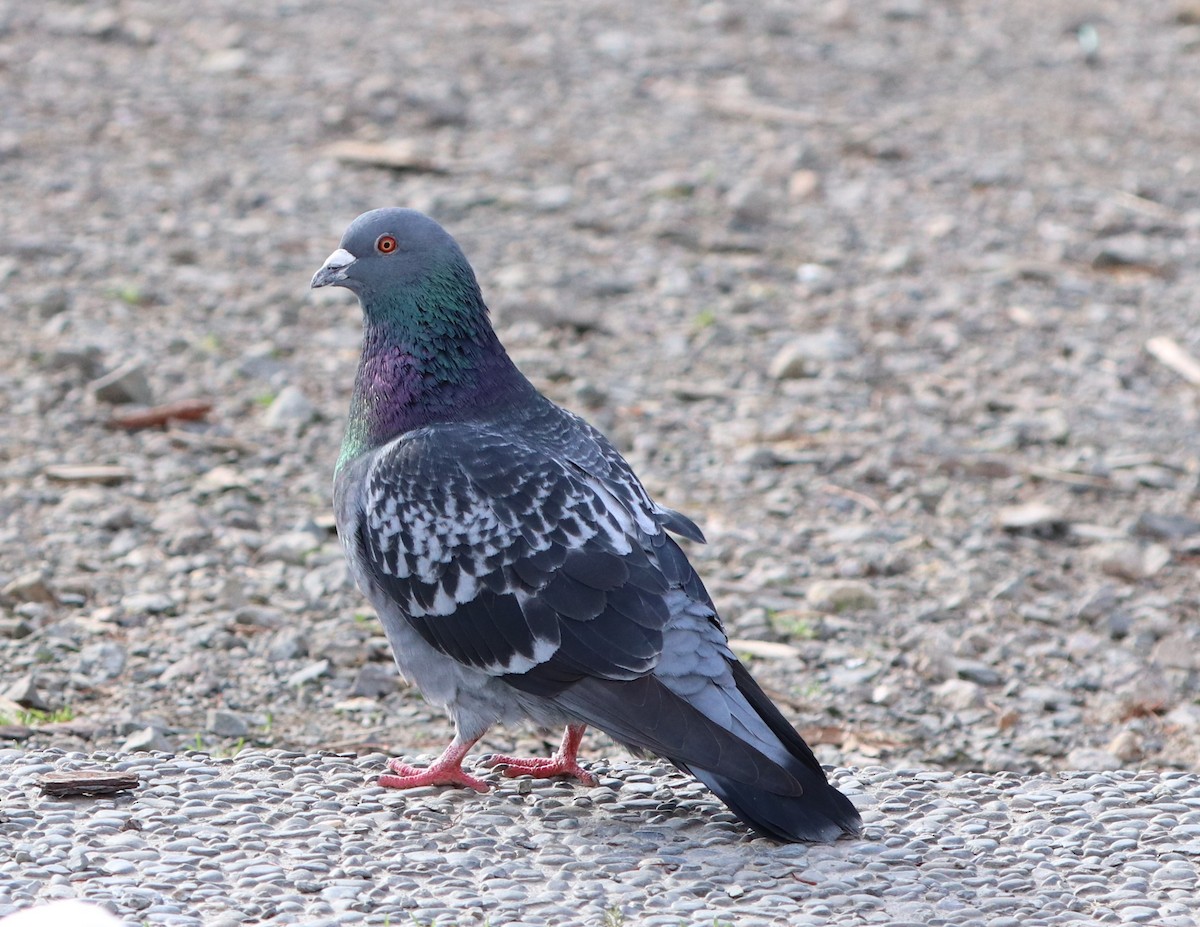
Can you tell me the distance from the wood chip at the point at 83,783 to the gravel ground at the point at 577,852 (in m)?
0.04

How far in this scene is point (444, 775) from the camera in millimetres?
5621

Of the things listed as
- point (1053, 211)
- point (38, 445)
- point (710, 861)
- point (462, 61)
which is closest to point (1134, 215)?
point (1053, 211)

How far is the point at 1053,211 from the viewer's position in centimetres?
1295

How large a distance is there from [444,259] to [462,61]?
960 cm

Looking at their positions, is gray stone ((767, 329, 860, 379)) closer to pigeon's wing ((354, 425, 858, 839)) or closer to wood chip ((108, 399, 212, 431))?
wood chip ((108, 399, 212, 431))

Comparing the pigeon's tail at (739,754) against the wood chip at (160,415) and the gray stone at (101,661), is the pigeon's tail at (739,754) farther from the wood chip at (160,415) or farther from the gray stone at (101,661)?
the wood chip at (160,415)

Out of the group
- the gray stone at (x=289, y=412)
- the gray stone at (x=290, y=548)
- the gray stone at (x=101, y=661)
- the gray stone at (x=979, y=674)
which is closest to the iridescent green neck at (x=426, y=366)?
the gray stone at (x=101, y=661)

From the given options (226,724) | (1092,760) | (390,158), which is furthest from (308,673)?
(390,158)

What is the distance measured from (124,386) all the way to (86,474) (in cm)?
90

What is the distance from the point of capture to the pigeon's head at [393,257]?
5.99 metres

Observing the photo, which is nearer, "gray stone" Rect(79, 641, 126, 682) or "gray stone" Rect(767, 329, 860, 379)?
"gray stone" Rect(79, 641, 126, 682)

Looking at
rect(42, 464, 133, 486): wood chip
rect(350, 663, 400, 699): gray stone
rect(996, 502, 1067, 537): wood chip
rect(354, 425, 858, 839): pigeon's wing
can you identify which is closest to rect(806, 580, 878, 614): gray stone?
rect(996, 502, 1067, 537): wood chip

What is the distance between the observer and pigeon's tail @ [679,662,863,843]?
199 inches

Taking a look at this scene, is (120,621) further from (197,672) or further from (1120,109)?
(1120,109)
